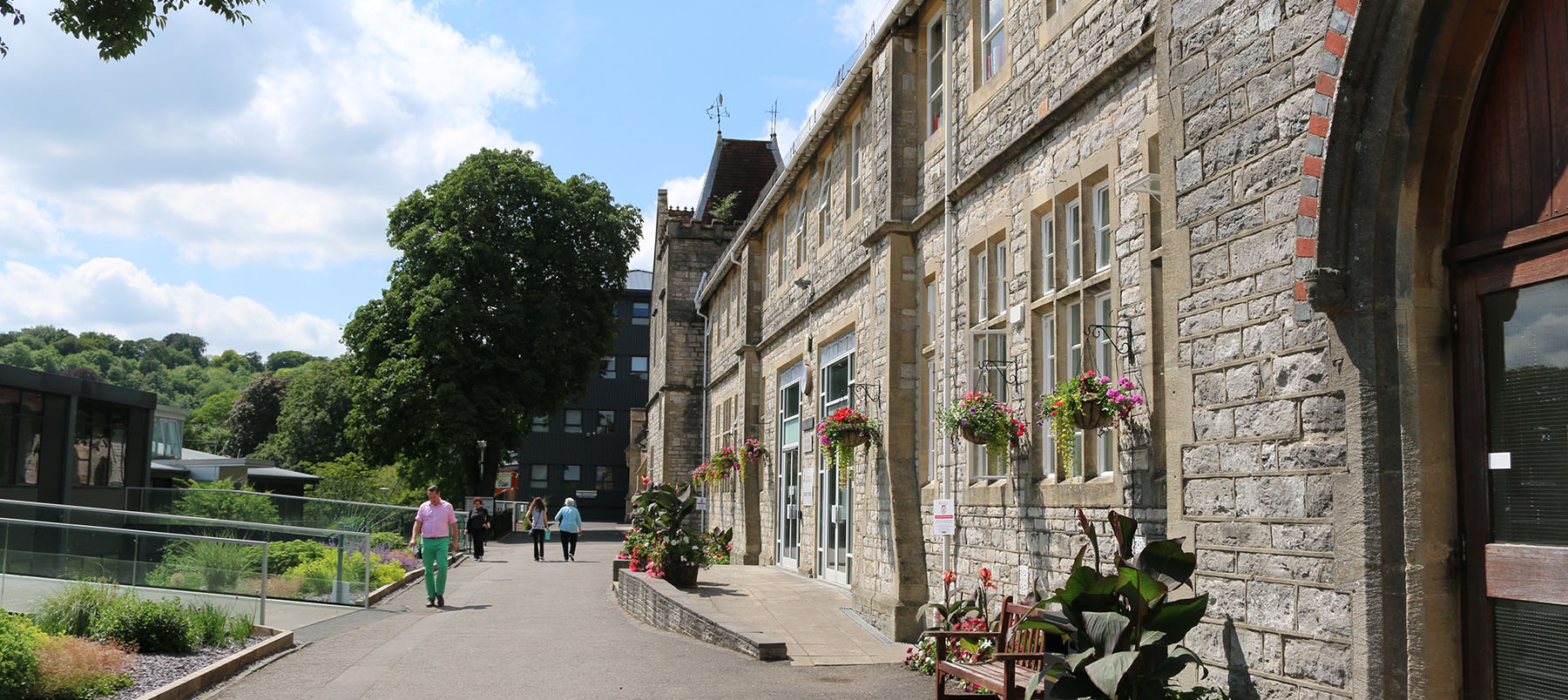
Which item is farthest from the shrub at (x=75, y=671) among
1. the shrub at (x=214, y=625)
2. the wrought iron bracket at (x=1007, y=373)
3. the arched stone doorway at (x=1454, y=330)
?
the arched stone doorway at (x=1454, y=330)

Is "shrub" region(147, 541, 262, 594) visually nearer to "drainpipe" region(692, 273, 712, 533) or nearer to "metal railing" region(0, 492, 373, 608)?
"metal railing" region(0, 492, 373, 608)

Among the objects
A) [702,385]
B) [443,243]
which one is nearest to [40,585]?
[702,385]

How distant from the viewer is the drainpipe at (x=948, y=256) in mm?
11375

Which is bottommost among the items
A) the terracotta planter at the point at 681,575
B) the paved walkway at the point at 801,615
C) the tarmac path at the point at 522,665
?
the tarmac path at the point at 522,665

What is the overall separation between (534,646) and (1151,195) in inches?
295

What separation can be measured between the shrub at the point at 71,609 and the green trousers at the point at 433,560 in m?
5.29

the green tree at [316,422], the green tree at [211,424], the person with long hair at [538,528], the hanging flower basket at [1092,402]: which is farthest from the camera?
the green tree at [211,424]

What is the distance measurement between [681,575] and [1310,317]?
12.0 m

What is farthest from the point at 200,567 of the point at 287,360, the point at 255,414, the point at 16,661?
the point at 287,360

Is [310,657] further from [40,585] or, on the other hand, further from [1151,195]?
[1151,195]

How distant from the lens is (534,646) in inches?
465

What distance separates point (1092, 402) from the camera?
25.8 feet

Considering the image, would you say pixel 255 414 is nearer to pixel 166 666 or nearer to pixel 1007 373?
pixel 166 666

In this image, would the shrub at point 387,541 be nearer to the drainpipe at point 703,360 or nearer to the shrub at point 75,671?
the drainpipe at point 703,360
